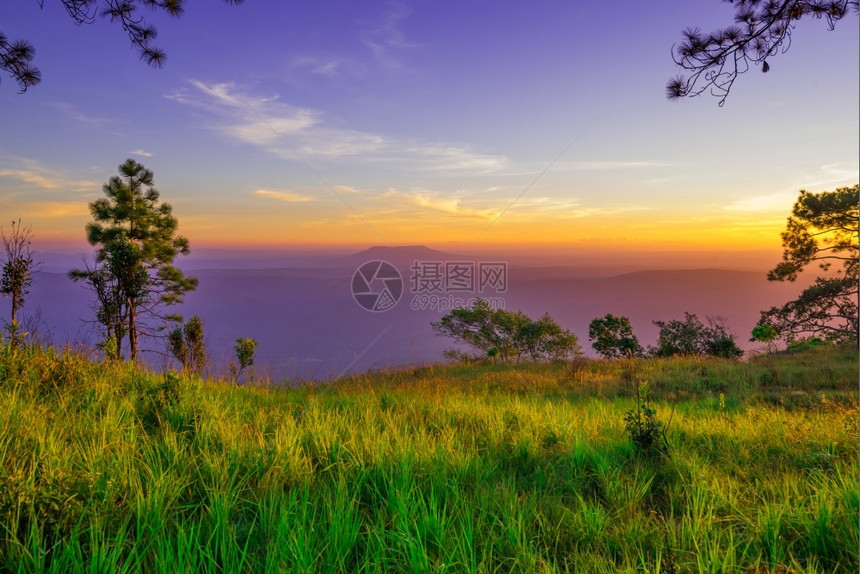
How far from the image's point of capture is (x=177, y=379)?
17.2 ft

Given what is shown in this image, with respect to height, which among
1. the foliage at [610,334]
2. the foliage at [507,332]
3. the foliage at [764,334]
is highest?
the foliage at [764,334]

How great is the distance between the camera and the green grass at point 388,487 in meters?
2.51

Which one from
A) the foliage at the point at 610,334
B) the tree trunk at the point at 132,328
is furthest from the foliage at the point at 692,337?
the tree trunk at the point at 132,328

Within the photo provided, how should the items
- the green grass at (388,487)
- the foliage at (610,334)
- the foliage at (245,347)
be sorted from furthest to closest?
1. the foliage at (610,334)
2. the foliage at (245,347)
3. the green grass at (388,487)

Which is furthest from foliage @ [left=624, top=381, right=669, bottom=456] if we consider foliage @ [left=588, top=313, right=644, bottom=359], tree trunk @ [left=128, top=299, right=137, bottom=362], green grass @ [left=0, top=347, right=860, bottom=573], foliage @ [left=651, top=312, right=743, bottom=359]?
foliage @ [left=588, top=313, right=644, bottom=359]

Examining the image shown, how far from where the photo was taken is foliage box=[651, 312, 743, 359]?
24.3m

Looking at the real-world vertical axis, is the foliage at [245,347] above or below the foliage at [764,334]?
below

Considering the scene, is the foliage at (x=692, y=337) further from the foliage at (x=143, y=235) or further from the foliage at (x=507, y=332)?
the foliage at (x=143, y=235)

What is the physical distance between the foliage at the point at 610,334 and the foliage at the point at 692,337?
5.22ft

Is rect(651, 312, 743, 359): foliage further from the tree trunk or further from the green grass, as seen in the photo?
the tree trunk

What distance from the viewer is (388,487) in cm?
335

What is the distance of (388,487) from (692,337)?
28.7m

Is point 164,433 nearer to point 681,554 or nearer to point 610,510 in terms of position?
point 610,510

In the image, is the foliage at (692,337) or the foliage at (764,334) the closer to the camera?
A: the foliage at (764,334)
